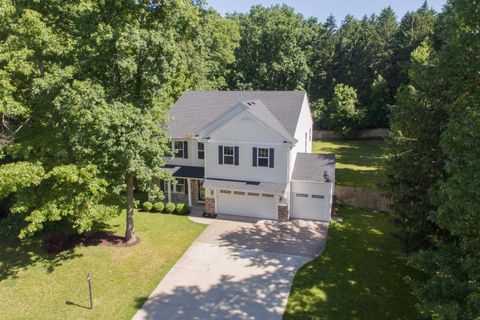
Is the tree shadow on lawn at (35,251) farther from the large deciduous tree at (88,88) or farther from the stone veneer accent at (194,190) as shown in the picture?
the stone veneer accent at (194,190)

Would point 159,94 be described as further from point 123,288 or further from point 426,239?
point 426,239

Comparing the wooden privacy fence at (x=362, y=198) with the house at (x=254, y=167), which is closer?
the house at (x=254, y=167)

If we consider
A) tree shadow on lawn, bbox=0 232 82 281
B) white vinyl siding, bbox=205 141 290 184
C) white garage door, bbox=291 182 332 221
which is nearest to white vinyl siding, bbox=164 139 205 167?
white vinyl siding, bbox=205 141 290 184

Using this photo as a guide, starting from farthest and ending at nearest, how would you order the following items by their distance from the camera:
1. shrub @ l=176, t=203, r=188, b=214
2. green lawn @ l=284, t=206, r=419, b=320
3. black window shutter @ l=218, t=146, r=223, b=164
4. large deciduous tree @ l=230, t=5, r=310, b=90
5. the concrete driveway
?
large deciduous tree @ l=230, t=5, r=310, b=90 < shrub @ l=176, t=203, r=188, b=214 < black window shutter @ l=218, t=146, r=223, b=164 < the concrete driveway < green lawn @ l=284, t=206, r=419, b=320

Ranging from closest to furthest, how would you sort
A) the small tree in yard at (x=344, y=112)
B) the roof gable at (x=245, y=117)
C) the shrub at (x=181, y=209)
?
the roof gable at (x=245, y=117) → the shrub at (x=181, y=209) → the small tree in yard at (x=344, y=112)

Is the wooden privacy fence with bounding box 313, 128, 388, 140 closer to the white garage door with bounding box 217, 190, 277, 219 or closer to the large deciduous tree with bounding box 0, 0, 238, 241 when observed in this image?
the white garage door with bounding box 217, 190, 277, 219

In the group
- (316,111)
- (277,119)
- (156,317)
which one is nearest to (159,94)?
(277,119)

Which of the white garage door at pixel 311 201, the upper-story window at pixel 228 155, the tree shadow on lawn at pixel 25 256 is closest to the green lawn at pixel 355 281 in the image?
the white garage door at pixel 311 201
